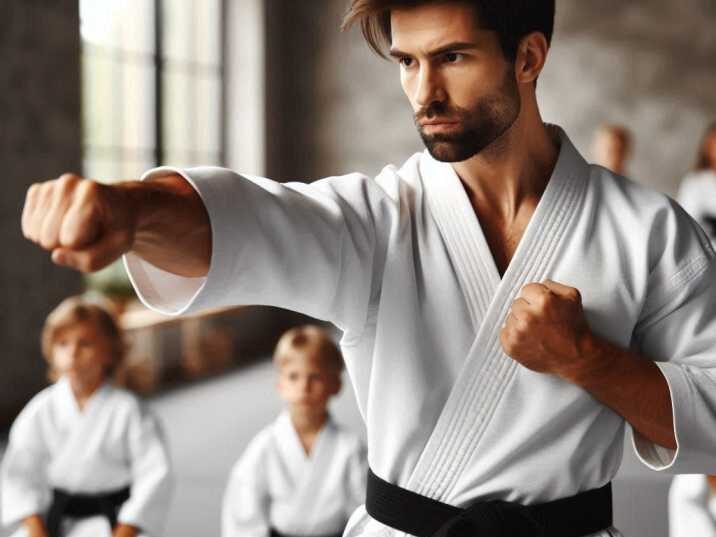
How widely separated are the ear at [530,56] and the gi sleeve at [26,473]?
211 centimetres

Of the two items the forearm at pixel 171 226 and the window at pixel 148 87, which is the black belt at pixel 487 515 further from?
the window at pixel 148 87

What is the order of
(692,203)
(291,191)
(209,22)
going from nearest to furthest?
(291,191)
(692,203)
(209,22)

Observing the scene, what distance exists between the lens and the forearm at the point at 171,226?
41.3 inches

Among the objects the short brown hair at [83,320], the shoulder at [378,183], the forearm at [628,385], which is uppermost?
the shoulder at [378,183]

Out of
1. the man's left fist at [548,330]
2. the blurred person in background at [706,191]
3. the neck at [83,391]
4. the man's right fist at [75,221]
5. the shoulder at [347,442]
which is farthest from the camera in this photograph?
the blurred person in background at [706,191]

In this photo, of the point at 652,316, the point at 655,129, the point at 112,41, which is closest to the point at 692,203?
the point at 655,129

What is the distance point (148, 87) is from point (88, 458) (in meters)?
5.05

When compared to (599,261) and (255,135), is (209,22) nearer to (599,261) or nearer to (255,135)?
(255,135)

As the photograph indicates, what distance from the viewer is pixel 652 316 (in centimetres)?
145

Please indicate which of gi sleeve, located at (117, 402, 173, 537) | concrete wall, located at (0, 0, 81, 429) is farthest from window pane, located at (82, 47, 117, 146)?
gi sleeve, located at (117, 402, 173, 537)

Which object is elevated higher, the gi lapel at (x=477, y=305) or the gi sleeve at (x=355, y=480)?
the gi lapel at (x=477, y=305)

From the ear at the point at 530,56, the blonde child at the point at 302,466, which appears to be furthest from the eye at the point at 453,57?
the blonde child at the point at 302,466

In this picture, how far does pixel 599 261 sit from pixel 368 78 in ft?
27.6

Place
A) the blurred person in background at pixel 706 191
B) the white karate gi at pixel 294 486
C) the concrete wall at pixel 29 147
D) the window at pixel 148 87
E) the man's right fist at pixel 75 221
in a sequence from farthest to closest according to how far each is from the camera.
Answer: the window at pixel 148 87 < the blurred person in background at pixel 706 191 < the concrete wall at pixel 29 147 < the white karate gi at pixel 294 486 < the man's right fist at pixel 75 221
